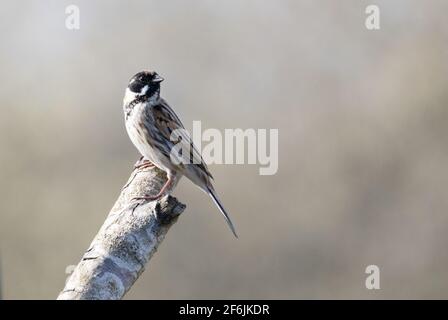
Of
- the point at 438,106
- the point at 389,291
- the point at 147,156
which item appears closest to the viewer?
the point at 147,156

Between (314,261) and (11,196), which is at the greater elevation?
(11,196)

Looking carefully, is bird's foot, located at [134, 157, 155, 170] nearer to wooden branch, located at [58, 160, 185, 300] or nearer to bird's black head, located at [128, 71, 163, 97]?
bird's black head, located at [128, 71, 163, 97]

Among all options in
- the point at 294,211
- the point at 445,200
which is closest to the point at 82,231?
the point at 294,211

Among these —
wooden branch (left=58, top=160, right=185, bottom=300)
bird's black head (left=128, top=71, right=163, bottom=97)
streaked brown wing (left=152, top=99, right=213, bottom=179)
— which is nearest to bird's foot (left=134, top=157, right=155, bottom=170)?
streaked brown wing (left=152, top=99, right=213, bottom=179)

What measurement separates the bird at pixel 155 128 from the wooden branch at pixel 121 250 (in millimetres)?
1503

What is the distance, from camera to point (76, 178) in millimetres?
9586

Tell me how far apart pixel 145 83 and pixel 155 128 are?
270mm

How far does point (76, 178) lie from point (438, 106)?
3.93m

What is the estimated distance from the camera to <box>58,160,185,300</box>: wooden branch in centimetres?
353

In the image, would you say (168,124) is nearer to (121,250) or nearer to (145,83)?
(145,83)

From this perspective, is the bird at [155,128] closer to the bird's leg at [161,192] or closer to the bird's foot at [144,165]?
the bird's foot at [144,165]

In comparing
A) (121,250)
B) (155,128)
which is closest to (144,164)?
(155,128)

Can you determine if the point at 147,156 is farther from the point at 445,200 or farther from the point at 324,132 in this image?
the point at 445,200
